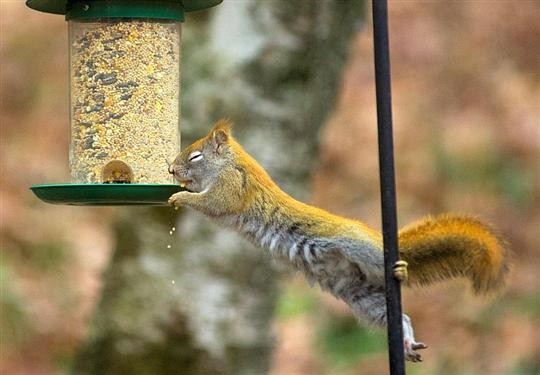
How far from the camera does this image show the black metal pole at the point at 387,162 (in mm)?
2139

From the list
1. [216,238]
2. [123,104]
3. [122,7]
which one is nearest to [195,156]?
[123,104]

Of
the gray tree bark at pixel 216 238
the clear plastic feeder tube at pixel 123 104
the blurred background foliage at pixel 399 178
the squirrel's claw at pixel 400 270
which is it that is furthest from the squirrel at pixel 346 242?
the blurred background foliage at pixel 399 178

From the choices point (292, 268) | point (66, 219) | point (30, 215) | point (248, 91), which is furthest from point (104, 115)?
point (66, 219)

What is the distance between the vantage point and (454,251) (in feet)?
9.11

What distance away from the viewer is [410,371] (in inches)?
275

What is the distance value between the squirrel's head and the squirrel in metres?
0.04

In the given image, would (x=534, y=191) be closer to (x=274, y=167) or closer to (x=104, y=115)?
(x=274, y=167)

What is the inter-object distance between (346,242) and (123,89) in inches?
30.5

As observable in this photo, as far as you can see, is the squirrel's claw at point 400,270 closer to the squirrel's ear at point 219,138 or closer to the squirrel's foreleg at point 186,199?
the squirrel's foreleg at point 186,199

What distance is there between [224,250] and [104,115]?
2.00 metres

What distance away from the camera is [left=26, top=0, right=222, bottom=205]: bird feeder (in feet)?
10.0

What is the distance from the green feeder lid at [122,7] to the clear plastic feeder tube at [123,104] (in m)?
0.04

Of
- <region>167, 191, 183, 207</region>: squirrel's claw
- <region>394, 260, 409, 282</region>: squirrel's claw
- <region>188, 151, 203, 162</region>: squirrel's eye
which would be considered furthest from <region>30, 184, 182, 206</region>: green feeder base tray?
<region>394, 260, 409, 282</region>: squirrel's claw

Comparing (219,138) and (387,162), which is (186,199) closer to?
(219,138)
